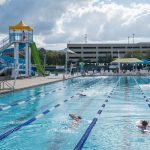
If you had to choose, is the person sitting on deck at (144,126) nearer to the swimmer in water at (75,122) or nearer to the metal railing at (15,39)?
the swimmer in water at (75,122)

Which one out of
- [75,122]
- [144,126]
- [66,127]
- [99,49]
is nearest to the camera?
[144,126]

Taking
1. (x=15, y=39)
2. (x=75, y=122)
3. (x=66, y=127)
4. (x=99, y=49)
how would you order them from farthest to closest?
(x=99, y=49), (x=15, y=39), (x=75, y=122), (x=66, y=127)

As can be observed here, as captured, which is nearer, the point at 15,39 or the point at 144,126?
the point at 144,126

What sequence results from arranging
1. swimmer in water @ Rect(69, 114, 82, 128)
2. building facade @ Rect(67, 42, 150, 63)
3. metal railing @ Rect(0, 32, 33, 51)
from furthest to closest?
building facade @ Rect(67, 42, 150, 63), metal railing @ Rect(0, 32, 33, 51), swimmer in water @ Rect(69, 114, 82, 128)

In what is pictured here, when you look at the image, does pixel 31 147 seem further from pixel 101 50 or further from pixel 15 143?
pixel 101 50

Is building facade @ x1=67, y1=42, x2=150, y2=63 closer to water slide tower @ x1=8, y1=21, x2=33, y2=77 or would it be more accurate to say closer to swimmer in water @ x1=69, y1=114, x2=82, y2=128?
water slide tower @ x1=8, y1=21, x2=33, y2=77

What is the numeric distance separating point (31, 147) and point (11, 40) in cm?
2624

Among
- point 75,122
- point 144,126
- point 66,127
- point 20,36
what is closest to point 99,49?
point 20,36

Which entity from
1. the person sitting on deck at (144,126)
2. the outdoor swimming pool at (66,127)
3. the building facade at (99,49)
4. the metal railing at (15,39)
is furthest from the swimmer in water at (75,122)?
Answer: the building facade at (99,49)

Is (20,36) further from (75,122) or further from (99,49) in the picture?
(99,49)

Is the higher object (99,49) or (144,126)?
(99,49)

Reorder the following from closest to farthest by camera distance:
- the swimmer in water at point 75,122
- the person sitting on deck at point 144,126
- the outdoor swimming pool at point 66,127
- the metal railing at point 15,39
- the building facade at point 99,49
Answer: the outdoor swimming pool at point 66,127 → the person sitting on deck at point 144,126 → the swimmer in water at point 75,122 → the metal railing at point 15,39 → the building facade at point 99,49

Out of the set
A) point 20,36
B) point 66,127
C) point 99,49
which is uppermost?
point 99,49

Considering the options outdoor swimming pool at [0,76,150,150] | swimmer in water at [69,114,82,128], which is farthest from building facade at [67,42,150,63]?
swimmer in water at [69,114,82,128]
